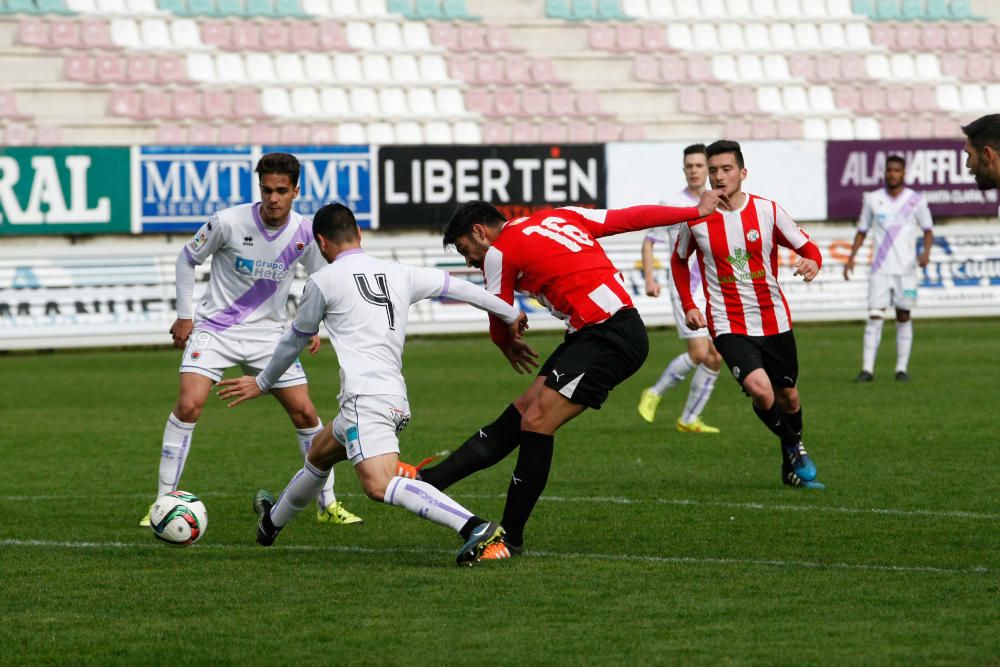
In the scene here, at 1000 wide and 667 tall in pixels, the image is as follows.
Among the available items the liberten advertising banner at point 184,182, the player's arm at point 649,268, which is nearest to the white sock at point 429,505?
the player's arm at point 649,268

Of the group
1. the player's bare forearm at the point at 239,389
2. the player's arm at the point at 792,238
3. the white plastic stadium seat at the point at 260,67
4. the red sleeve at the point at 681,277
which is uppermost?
the white plastic stadium seat at the point at 260,67

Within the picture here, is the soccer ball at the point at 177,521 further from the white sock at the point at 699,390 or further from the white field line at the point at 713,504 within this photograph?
the white sock at the point at 699,390

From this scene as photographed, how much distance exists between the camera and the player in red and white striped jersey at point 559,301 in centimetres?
748

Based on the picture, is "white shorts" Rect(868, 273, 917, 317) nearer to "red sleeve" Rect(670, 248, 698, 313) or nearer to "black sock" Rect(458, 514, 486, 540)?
"red sleeve" Rect(670, 248, 698, 313)

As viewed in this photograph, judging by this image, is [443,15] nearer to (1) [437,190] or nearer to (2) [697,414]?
(1) [437,190]

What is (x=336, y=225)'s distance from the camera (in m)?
7.22

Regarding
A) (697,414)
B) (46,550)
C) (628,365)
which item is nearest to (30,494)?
(46,550)

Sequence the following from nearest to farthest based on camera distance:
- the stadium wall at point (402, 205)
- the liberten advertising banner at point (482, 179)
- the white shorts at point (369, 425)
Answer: the white shorts at point (369, 425)
the stadium wall at point (402, 205)
the liberten advertising banner at point (482, 179)

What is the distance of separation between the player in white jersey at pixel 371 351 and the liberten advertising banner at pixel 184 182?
16.0 metres

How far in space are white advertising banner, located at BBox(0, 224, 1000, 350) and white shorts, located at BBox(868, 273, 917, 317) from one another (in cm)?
619

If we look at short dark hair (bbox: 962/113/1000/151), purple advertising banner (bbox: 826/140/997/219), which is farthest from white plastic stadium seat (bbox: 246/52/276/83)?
short dark hair (bbox: 962/113/1000/151)

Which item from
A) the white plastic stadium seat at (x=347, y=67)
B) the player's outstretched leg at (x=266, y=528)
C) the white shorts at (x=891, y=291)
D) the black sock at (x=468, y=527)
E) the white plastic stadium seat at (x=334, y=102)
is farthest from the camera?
the white plastic stadium seat at (x=347, y=67)

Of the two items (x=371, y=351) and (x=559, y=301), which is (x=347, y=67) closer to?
(x=559, y=301)

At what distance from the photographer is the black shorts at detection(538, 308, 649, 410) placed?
7465 mm
